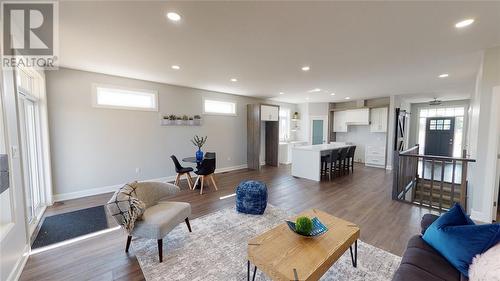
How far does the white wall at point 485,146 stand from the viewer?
2945mm

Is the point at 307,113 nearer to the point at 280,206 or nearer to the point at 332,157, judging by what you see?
the point at 332,157

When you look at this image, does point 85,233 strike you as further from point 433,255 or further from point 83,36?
point 433,255

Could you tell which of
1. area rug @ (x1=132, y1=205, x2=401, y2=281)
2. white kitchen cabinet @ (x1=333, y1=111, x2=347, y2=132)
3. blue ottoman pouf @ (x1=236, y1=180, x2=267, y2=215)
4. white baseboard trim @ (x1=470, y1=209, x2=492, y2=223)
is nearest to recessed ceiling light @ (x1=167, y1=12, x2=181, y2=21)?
blue ottoman pouf @ (x1=236, y1=180, x2=267, y2=215)

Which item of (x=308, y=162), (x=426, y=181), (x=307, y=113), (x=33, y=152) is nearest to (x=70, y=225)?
(x=33, y=152)

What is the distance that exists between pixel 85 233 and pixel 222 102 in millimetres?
4777

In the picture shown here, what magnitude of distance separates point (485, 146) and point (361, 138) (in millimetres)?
5295

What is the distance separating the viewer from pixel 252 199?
330cm

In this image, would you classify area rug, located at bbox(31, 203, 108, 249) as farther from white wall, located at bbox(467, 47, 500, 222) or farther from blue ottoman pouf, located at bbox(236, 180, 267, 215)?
white wall, located at bbox(467, 47, 500, 222)

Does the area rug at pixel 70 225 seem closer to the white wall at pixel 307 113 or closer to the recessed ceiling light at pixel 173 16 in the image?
the recessed ceiling light at pixel 173 16

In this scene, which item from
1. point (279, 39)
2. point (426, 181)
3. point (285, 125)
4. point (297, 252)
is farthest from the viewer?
point (285, 125)

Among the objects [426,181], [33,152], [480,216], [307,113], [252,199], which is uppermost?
[307,113]

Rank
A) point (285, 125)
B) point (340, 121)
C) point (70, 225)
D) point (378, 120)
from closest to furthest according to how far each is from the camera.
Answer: point (70, 225), point (378, 120), point (340, 121), point (285, 125)

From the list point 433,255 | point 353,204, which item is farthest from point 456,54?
point 433,255

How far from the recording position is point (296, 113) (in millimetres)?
9164
